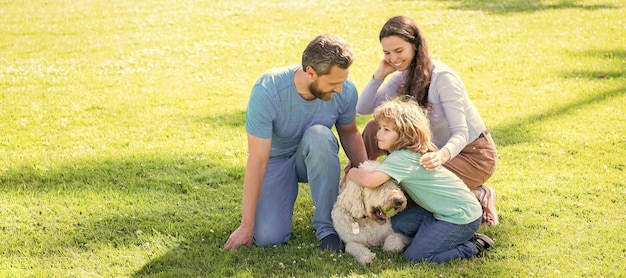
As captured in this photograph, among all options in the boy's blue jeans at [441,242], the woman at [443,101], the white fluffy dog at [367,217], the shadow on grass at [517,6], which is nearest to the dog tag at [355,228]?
the white fluffy dog at [367,217]

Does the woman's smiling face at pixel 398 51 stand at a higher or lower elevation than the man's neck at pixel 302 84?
higher

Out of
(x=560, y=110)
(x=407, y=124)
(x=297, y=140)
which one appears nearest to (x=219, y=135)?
(x=297, y=140)

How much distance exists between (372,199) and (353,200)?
0.14m

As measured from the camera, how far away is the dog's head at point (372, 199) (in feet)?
15.2

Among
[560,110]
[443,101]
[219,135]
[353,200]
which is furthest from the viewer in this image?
[560,110]

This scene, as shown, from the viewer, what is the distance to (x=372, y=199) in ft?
15.4

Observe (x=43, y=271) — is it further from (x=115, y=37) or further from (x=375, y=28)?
(x=375, y=28)

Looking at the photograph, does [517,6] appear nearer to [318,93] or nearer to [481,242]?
[481,242]

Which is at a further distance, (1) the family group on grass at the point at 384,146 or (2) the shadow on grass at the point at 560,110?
(2) the shadow on grass at the point at 560,110

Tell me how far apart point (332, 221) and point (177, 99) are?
4.57 metres

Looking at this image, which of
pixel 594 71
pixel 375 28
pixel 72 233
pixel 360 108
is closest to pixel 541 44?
pixel 594 71

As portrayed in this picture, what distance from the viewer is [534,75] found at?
9914 millimetres

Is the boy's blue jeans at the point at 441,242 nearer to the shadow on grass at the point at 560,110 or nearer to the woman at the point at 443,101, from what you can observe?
the woman at the point at 443,101

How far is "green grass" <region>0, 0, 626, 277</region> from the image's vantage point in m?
4.82
